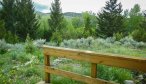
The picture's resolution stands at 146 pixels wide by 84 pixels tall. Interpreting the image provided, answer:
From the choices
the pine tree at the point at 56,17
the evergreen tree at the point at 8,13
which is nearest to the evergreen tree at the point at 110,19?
the pine tree at the point at 56,17

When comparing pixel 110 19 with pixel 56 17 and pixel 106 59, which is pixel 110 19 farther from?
pixel 106 59

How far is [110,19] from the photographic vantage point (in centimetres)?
3888

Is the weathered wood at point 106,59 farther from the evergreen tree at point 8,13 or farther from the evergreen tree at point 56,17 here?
the evergreen tree at point 56,17

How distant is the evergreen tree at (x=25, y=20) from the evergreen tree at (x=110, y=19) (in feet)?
39.7

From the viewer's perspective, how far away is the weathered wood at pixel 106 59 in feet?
11.1

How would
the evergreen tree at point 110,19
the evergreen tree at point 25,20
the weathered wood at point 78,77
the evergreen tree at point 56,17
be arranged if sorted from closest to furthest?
the weathered wood at point 78,77
the evergreen tree at point 25,20
the evergreen tree at point 110,19
the evergreen tree at point 56,17

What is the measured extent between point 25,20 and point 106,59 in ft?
112

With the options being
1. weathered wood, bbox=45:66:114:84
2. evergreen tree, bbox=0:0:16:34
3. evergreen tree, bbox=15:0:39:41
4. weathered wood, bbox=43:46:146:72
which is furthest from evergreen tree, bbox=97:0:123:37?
weathered wood, bbox=43:46:146:72

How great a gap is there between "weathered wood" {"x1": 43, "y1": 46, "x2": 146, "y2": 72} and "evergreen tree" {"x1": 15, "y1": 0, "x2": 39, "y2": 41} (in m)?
32.6

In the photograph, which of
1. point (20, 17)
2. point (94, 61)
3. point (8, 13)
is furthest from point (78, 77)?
point (8, 13)

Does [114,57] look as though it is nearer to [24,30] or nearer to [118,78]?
[118,78]

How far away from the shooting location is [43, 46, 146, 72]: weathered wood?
133 inches

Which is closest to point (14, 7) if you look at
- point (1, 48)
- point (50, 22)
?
point (50, 22)

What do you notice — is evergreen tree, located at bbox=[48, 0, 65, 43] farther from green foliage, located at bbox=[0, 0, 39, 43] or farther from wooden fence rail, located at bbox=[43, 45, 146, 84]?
wooden fence rail, located at bbox=[43, 45, 146, 84]
